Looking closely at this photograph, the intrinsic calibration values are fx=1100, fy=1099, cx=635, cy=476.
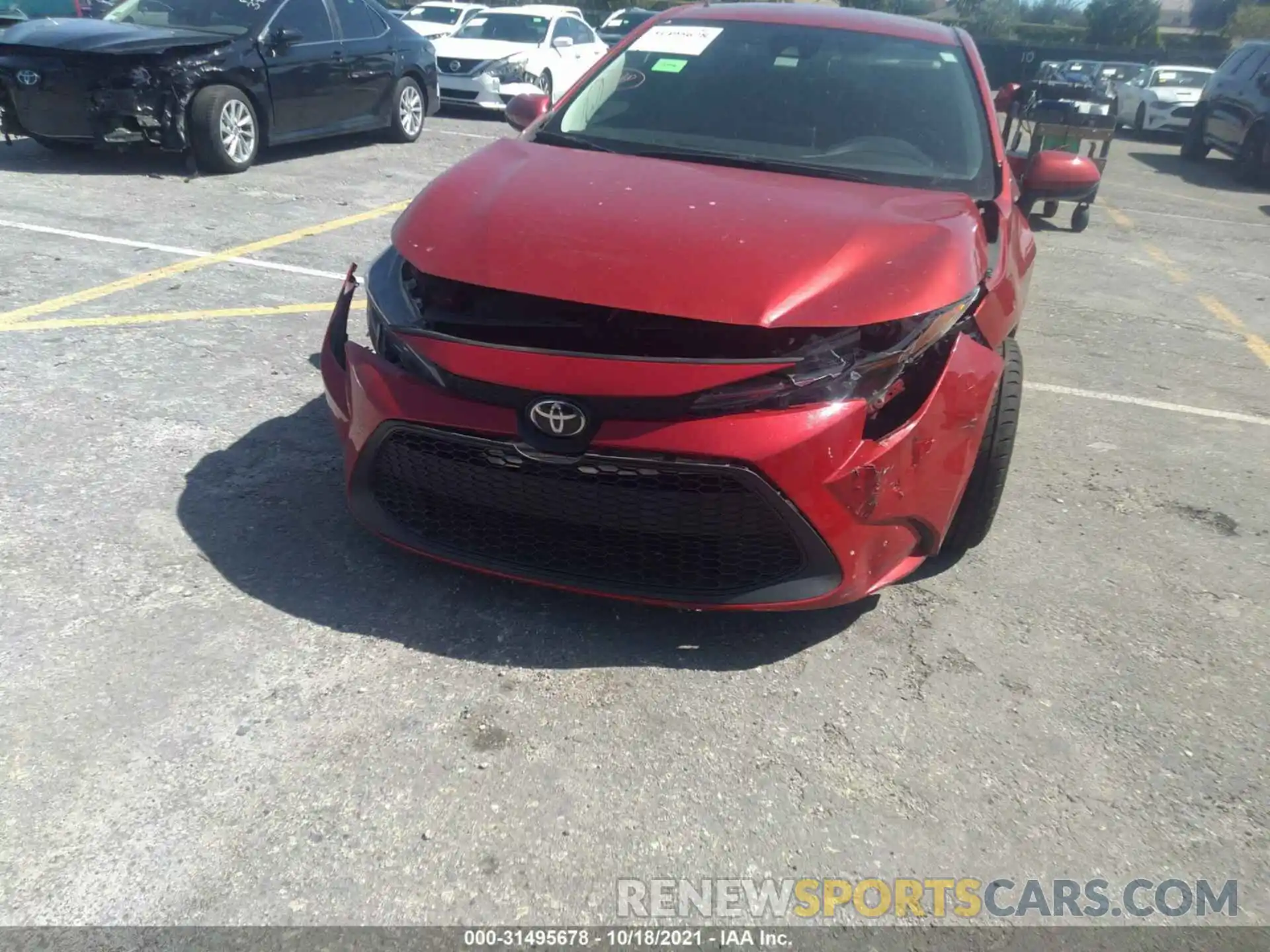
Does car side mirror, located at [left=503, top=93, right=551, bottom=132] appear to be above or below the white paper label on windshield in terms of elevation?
below

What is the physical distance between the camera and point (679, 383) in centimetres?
257

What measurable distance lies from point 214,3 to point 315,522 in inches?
298

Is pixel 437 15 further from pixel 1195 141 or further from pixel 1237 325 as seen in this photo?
pixel 1237 325

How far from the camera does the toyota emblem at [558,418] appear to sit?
2584mm

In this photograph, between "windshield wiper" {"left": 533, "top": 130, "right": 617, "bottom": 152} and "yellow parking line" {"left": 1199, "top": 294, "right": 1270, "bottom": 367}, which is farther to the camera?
"yellow parking line" {"left": 1199, "top": 294, "right": 1270, "bottom": 367}

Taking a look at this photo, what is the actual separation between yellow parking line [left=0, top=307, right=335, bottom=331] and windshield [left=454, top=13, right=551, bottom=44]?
10.9m

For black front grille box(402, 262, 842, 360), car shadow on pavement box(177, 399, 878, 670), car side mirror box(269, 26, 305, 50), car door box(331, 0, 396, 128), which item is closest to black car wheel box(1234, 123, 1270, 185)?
car door box(331, 0, 396, 128)

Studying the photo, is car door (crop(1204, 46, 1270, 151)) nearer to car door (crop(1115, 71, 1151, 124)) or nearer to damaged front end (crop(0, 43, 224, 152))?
car door (crop(1115, 71, 1151, 124))

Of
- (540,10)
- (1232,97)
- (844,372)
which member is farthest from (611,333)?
(1232,97)

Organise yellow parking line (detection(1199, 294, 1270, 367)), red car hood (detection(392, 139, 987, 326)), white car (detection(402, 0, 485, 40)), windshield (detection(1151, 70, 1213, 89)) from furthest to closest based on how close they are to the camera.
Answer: windshield (detection(1151, 70, 1213, 89))
white car (detection(402, 0, 485, 40))
yellow parking line (detection(1199, 294, 1270, 367))
red car hood (detection(392, 139, 987, 326))

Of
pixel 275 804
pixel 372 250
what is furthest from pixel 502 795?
pixel 372 250

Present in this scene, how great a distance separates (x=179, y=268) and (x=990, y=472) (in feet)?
15.7

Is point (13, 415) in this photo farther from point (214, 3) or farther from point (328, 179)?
point (214, 3)

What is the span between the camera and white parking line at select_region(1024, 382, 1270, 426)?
515cm
